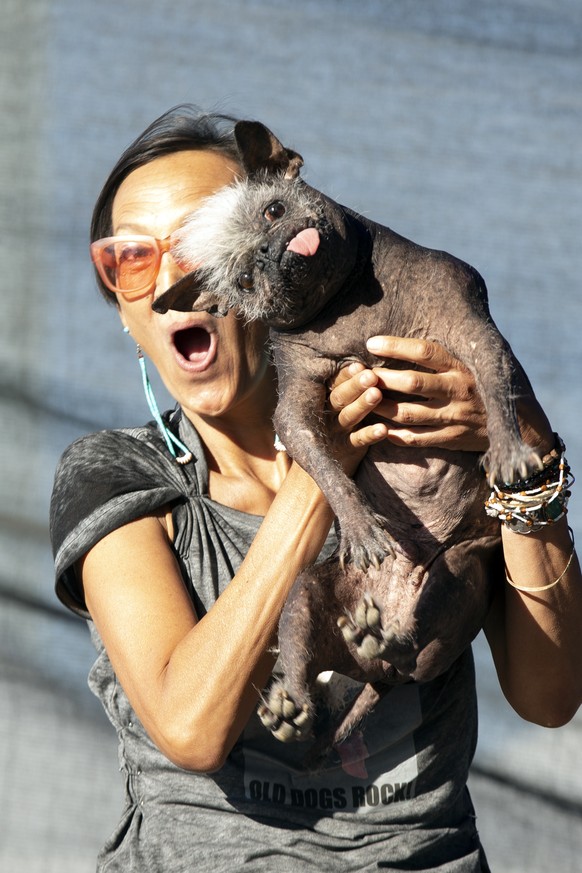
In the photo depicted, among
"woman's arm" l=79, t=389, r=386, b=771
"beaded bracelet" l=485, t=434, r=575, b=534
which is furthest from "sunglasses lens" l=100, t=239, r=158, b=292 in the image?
"beaded bracelet" l=485, t=434, r=575, b=534

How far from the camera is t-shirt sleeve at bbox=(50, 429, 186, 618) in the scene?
1703mm

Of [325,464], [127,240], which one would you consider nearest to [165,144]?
[127,240]

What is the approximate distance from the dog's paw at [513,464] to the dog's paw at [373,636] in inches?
11.3

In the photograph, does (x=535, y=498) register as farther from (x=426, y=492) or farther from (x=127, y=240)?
(x=127, y=240)

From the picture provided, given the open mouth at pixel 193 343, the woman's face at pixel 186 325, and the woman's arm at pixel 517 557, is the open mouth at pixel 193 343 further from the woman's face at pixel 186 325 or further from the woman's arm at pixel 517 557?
the woman's arm at pixel 517 557

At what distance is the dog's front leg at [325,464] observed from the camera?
1.49 meters

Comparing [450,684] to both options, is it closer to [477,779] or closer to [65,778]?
[477,779]

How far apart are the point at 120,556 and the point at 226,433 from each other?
1.39ft

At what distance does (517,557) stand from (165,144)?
105cm

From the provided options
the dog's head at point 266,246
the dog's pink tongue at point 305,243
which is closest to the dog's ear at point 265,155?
the dog's head at point 266,246

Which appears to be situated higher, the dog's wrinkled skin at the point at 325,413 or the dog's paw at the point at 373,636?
the dog's wrinkled skin at the point at 325,413

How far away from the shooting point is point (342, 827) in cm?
160

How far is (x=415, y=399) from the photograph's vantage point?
1588 mm

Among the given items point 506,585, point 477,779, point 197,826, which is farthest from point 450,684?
point 477,779
